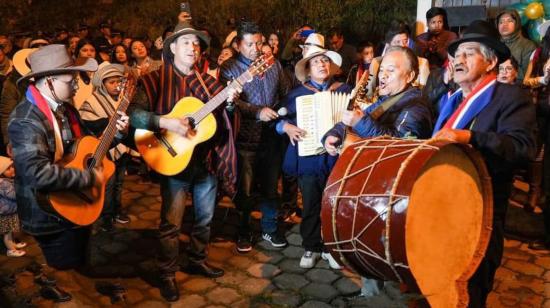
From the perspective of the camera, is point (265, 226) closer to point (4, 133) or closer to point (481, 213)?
point (481, 213)

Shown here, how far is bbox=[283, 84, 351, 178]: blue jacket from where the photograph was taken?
5.01m

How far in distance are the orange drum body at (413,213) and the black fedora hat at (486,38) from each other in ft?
3.02

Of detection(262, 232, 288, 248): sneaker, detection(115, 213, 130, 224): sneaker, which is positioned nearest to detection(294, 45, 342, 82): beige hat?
detection(262, 232, 288, 248): sneaker

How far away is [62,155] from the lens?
387 centimetres

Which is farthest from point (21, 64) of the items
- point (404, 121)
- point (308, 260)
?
point (404, 121)

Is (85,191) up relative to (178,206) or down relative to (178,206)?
up

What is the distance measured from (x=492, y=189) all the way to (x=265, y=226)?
3097mm

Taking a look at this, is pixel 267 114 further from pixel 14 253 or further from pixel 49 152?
pixel 14 253

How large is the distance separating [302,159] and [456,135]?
86.5 inches

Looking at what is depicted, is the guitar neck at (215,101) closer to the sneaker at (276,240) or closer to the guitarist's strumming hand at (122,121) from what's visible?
the guitarist's strumming hand at (122,121)

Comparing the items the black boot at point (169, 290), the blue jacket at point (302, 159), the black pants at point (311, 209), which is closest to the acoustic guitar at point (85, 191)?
the black boot at point (169, 290)

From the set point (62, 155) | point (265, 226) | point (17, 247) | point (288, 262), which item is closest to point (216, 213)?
point (265, 226)

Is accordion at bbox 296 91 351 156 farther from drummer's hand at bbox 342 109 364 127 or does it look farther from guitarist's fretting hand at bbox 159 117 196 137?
guitarist's fretting hand at bbox 159 117 196 137

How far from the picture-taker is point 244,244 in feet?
18.7
